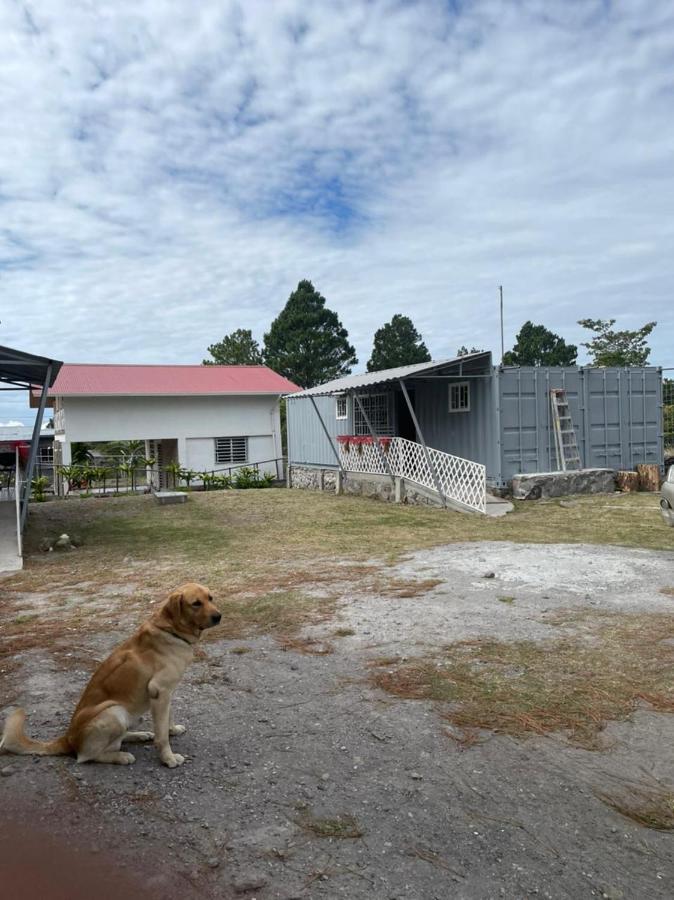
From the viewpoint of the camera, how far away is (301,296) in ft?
156

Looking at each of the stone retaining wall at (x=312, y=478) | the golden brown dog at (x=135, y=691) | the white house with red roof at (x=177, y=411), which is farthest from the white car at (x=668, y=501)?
the white house with red roof at (x=177, y=411)

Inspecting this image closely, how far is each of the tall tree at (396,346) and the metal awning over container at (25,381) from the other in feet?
123

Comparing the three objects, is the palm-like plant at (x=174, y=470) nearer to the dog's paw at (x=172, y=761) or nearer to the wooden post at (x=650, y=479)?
the wooden post at (x=650, y=479)

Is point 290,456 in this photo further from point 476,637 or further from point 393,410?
point 476,637

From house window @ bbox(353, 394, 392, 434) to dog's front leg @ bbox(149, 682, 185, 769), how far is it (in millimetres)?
16470

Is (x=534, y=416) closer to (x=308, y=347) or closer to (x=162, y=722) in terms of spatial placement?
(x=162, y=722)

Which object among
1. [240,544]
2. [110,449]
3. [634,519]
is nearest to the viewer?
[240,544]

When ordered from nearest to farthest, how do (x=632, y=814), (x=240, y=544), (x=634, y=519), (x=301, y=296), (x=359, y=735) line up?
1. (x=632, y=814)
2. (x=359, y=735)
3. (x=240, y=544)
4. (x=634, y=519)
5. (x=301, y=296)

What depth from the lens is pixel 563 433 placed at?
16.6 metres

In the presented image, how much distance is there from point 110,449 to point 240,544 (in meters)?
34.6

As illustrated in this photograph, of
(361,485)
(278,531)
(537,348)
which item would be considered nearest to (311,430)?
(361,485)

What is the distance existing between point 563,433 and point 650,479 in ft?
8.08

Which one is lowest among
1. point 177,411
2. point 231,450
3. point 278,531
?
point 278,531

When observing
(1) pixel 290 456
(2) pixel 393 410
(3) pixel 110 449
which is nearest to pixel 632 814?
(2) pixel 393 410
